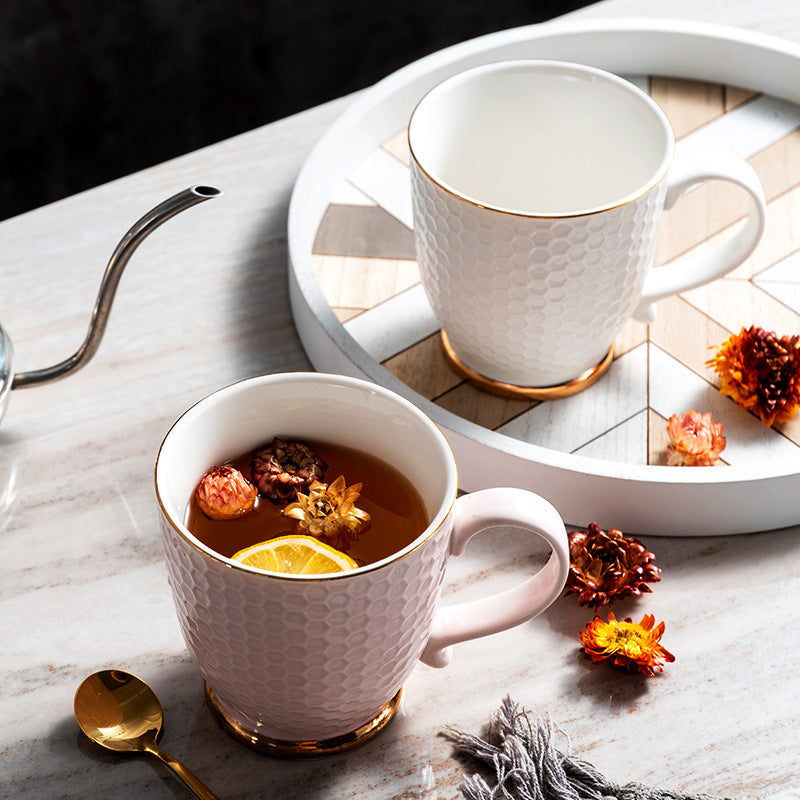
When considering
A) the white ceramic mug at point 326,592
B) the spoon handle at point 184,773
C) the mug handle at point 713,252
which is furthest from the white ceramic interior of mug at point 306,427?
the mug handle at point 713,252

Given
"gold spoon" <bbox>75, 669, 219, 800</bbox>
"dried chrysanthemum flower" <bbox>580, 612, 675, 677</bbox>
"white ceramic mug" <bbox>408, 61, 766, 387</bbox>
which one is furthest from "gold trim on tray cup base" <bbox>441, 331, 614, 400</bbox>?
"gold spoon" <bbox>75, 669, 219, 800</bbox>

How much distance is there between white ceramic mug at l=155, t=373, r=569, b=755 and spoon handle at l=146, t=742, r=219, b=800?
0.09 feet

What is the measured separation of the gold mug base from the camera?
0.45 m

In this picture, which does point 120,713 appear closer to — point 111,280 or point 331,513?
point 331,513

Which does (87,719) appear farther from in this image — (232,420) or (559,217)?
(559,217)

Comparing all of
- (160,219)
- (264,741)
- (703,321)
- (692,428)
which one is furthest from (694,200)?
(264,741)

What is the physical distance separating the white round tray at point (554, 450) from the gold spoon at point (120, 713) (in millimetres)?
201

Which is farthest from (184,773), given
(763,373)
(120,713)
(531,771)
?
(763,373)

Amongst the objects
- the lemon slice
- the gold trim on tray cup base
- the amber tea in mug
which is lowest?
the gold trim on tray cup base

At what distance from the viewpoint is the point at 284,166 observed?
79 centimetres

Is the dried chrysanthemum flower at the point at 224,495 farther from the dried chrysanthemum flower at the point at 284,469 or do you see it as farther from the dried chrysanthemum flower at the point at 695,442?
the dried chrysanthemum flower at the point at 695,442

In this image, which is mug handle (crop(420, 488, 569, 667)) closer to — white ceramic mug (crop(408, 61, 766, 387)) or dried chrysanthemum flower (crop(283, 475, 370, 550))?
dried chrysanthemum flower (crop(283, 475, 370, 550))

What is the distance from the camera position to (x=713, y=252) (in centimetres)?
60

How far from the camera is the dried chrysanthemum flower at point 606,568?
517 millimetres
